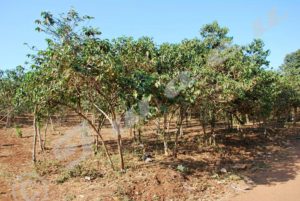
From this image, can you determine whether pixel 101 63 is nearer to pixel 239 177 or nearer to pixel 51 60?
pixel 51 60

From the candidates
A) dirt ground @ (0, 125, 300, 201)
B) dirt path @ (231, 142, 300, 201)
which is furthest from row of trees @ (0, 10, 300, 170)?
dirt path @ (231, 142, 300, 201)

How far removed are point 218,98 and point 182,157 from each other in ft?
11.4

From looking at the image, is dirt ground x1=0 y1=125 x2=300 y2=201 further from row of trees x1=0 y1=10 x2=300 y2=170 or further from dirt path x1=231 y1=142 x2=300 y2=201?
row of trees x1=0 y1=10 x2=300 y2=170

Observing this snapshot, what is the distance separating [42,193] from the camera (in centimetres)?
1013

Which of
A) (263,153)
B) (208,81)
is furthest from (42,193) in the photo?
(263,153)

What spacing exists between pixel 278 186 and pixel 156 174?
4.72 meters

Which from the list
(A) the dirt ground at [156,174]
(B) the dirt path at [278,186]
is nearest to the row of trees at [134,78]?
(A) the dirt ground at [156,174]

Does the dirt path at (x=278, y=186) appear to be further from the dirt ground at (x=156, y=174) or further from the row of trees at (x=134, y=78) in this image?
the row of trees at (x=134, y=78)

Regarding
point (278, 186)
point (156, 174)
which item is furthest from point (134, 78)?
point (278, 186)

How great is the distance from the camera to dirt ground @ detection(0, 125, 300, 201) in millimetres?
10203

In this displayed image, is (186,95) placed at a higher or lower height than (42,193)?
higher

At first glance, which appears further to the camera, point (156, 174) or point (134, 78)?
point (156, 174)

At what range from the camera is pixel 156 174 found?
11492 mm

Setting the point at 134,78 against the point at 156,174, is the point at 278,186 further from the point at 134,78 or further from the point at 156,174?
the point at 134,78
